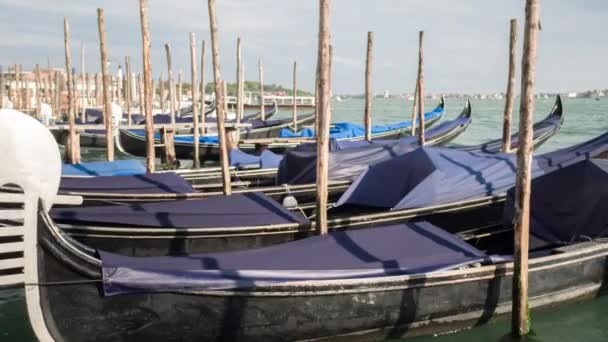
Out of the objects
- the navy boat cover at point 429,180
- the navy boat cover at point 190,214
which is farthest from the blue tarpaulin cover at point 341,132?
the navy boat cover at point 190,214

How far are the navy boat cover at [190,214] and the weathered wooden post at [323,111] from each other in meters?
0.64

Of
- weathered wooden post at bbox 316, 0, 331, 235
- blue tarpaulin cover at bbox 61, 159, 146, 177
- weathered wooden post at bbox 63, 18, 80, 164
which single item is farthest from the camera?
weathered wooden post at bbox 63, 18, 80, 164

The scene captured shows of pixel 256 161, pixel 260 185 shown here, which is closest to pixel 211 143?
pixel 256 161

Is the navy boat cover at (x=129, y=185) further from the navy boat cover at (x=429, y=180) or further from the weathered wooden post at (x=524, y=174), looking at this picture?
the weathered wooden post at (x=524, y=174)

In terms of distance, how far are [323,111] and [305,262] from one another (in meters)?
1.70

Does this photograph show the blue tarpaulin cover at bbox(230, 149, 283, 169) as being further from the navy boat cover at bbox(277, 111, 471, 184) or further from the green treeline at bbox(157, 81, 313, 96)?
the green treeline at bbox(157, 81, 313, 96)

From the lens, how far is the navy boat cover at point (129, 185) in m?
8.40

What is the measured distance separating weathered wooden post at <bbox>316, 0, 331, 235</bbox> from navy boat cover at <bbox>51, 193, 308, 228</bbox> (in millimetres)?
640

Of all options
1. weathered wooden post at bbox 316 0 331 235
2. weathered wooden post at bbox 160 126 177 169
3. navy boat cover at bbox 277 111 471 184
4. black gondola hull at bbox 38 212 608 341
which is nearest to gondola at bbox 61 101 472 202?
navy boat cover at bbox 277 111 471 184

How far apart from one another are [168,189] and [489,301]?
4.73 m

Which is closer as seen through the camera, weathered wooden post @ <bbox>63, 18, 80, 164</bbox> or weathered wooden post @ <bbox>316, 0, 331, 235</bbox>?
weathered wooden post @ <bbox>316, 0, 331, 235</bbox>

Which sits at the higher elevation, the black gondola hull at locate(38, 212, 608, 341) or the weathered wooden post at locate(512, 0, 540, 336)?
the weathered wooden post at locate(512, 0, 540, 336)

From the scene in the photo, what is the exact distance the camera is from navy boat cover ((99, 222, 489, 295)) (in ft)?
14.7

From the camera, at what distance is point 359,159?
31.6ft
